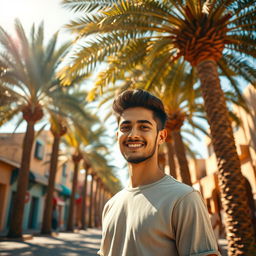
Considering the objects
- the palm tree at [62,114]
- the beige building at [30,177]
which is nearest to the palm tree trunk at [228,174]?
the palm tree at [62,114]

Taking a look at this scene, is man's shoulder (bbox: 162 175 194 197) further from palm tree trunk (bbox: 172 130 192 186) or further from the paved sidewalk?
palm tree trunk (bbox: 172 130 192 186)

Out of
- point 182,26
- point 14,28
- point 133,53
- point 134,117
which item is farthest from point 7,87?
point 134,117

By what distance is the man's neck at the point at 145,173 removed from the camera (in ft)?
→ 5.56

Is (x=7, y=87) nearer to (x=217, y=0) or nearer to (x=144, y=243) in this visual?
(x=217, y=0)

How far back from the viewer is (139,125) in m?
1.75

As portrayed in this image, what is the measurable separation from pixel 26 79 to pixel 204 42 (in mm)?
9310

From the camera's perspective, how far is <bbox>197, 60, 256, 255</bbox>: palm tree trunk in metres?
5.78

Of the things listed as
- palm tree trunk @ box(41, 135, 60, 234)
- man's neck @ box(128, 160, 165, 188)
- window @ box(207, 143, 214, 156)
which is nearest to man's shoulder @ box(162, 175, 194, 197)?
man's neck @ box(128, 160, 165, 188)

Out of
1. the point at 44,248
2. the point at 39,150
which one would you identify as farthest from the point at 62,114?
the point at 39,150

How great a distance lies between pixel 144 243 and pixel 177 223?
22 centimetres

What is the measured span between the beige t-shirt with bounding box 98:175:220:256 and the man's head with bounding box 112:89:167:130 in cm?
47

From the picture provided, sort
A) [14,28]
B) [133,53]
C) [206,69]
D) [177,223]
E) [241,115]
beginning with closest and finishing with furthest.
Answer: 1. [177,223]
2. [206,69]
3. [133,53]
4. [14,28]
5. [241,115]

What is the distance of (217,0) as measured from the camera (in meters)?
6.79

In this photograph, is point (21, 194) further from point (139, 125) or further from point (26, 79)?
point (139, 125)
